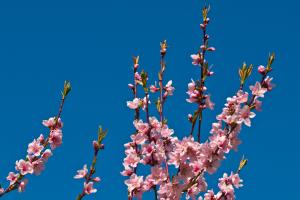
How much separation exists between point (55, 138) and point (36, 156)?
0.38 meters

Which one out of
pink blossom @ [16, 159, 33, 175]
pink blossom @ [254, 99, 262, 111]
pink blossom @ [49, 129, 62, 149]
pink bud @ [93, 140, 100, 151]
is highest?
pink blossom @ [49, 129, 62, 149]

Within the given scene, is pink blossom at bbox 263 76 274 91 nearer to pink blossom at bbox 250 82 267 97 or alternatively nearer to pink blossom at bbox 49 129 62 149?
pink blossom at bbox 250 82 267 97

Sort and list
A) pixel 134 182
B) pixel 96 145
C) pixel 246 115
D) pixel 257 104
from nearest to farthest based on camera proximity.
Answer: pixel 246 115 < pixel 257 104 < pixel 134 182 < pixel 96 145

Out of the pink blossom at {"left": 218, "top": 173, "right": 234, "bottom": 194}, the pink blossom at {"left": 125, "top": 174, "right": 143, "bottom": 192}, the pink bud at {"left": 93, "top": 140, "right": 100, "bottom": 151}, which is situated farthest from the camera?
the pink blossom at {"left": 218, "top": 173, "right": 234, "bottom": 194}

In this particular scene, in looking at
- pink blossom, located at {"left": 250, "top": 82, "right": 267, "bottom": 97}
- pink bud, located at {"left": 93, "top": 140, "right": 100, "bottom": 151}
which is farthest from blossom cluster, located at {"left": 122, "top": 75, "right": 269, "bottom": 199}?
pink bud, located at {"left": 93, "top": 140, "right": 100, "bottom": 151}

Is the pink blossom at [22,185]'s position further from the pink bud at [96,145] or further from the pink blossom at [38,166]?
the pink bud at [96,145]

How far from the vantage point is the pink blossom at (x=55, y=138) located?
6820 millimetres

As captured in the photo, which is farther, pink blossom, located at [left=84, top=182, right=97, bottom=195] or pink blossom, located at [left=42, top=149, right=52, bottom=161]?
pink blossom, located at [left=42, top=149, right=52, bottom=161]

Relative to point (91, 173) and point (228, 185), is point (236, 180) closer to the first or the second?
point (228, 185)

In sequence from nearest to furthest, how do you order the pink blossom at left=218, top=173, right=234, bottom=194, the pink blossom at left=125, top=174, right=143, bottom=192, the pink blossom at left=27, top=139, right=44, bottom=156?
the pink blossom at left=125, top=174, right=143, bottom=192 < the pink blossom at left=218, top=173, right=234, bottom=194 < the pink blossom at left=27, top=139, right=44, bottom=156

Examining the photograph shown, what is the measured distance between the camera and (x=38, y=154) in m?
6.67

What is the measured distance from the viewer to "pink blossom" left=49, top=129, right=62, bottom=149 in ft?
22.4

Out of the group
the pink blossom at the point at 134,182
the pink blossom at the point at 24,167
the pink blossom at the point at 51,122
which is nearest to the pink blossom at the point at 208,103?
the pink blossom at the point at 134,182

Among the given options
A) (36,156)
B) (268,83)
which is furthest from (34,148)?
(268,83)
